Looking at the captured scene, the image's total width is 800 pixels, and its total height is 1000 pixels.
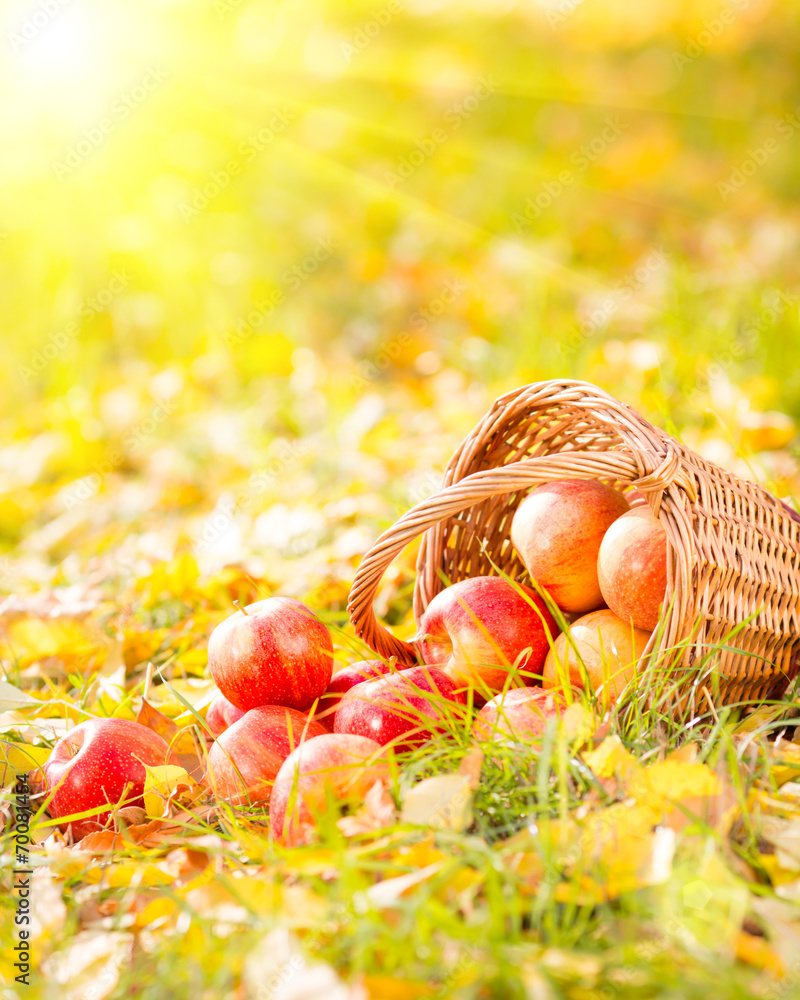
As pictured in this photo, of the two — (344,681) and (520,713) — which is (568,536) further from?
→ (344,681)

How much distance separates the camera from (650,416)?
9.46 feet

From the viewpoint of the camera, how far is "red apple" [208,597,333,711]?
4.71 feet

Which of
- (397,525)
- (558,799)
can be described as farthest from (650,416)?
(558,799)

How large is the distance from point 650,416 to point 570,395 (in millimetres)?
1472

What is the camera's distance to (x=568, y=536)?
1.51m

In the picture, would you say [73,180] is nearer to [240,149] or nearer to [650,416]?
[240,149]

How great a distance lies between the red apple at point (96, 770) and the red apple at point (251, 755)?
0.40 ft

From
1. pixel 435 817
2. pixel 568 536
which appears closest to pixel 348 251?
pixel 568 536

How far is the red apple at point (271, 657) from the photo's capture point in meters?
1.44

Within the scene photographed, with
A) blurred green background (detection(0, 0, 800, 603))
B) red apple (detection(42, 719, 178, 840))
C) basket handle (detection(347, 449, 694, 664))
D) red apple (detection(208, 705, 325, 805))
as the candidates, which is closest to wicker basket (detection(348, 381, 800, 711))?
basket handle (detection(347, 449, 694, 664))

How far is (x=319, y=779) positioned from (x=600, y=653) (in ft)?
1.62

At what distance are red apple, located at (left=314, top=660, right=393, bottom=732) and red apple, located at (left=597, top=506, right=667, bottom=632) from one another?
1.30 ft

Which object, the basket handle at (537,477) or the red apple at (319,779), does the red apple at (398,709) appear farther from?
the basket handle at (537,477)

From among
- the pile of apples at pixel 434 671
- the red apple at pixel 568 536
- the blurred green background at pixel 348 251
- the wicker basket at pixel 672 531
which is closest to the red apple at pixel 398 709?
the pile of apples at pixel 434 671
